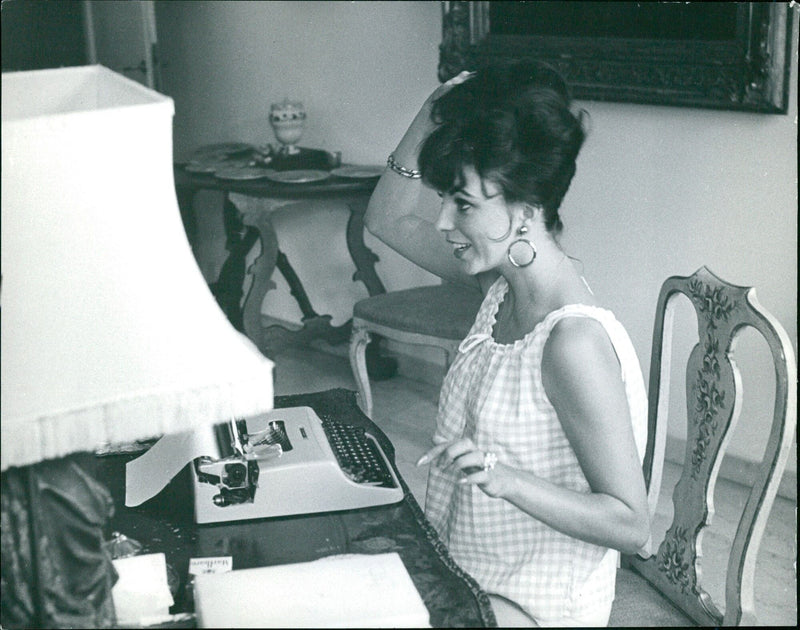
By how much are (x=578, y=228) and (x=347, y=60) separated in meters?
1.50

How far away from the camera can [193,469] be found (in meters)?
1.63

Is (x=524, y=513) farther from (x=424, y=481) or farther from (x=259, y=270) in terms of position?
(x=259, y=270)

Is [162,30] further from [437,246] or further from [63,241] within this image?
[63,241]

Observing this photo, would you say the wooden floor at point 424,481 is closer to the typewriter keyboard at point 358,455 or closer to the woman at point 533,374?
the woman at point 533,374

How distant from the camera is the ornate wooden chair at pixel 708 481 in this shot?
1690 millimetres

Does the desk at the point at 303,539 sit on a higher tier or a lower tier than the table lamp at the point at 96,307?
lower

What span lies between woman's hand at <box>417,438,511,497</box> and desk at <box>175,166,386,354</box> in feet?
9.65

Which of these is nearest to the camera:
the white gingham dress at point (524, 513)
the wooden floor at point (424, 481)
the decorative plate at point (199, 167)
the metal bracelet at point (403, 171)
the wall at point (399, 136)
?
the white gingham dress at point (524, 513)

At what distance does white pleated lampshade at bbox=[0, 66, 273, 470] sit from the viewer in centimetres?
98

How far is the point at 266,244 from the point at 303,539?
9.93 feet

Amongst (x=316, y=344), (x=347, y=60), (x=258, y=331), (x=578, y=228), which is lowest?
(x=316, y=344)

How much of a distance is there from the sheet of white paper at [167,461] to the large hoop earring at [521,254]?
58cm

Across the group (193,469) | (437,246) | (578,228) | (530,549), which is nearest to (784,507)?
(578,228)

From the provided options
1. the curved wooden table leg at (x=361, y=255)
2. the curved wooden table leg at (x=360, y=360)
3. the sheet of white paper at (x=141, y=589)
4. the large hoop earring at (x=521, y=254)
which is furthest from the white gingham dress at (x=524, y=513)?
the curved wooden table leg at (x=361, y=255)
